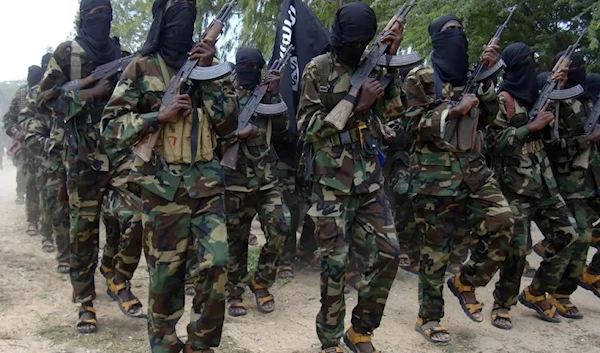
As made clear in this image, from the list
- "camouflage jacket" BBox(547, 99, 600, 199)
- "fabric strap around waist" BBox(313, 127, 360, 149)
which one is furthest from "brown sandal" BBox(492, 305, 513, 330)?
"fabric strap around waist" BBox(313, 127, 360, 149)

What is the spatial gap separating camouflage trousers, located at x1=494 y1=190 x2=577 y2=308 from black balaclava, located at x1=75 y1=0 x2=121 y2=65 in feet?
12.6

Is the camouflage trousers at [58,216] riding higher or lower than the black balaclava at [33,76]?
lower

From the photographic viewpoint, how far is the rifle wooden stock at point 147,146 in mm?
3545

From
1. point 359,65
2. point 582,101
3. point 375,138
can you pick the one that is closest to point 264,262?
point 375,138

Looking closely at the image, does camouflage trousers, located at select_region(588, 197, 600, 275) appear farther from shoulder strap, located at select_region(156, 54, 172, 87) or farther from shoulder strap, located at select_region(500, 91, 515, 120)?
shoulder strap, located at select_region(156, 54, 172, 87)

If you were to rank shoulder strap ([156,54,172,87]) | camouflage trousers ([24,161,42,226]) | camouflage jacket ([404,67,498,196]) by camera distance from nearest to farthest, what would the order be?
shoulder strap ([156,54,172,87])
camouflage jacket ([404,67,498,196])
camouflage trousers ([24,161,42,226])

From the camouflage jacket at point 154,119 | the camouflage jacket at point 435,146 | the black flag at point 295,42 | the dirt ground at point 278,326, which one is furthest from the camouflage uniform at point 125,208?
the camouflage jacket at point 435,146

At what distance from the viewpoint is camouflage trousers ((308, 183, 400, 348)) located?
158 inches

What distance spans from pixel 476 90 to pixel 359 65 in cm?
127

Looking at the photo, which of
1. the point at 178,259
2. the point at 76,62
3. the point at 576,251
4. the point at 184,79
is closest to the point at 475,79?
the point at 576,251

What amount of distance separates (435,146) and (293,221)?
7.63 ft

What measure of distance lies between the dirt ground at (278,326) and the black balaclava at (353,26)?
232 centimetres

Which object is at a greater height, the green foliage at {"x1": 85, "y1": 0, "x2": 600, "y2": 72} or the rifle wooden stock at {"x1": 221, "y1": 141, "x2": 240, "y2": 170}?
the green foliage at {"x1": 85, "y1": 0, "x2": 600, "y2": 72}

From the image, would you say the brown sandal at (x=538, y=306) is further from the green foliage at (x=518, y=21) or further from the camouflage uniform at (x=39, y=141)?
the camouflage uniform at (x=39, y=141)
